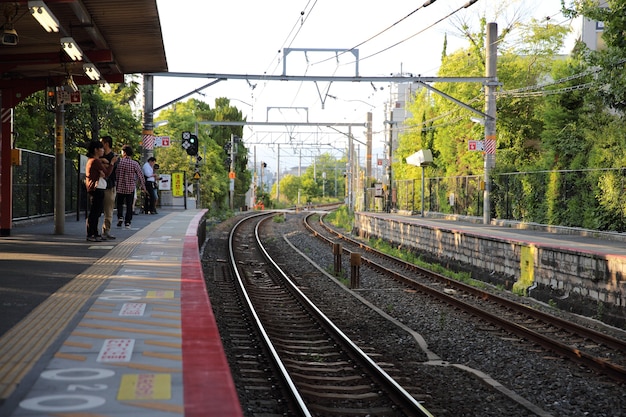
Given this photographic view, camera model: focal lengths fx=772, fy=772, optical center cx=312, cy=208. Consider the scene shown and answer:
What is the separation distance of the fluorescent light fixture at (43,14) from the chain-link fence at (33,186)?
10.0 metres

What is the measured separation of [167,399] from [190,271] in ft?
21.6

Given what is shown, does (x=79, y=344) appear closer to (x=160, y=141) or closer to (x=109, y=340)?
(x=109, y=340)

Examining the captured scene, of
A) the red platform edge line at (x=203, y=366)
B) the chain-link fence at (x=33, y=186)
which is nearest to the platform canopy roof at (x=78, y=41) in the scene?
the chain-link fence at (x=33, y=186)

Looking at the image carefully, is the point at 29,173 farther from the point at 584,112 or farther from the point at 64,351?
the point at 584,112

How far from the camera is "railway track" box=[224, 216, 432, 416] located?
7.43 metres

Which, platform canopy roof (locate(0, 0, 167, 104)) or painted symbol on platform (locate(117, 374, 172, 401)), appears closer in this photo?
painted symbol on platform (locate(117, 374, 172, 401))

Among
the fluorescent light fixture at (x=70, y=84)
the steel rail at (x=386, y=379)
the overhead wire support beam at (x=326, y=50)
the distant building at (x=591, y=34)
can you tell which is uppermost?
the distant building at (x=591, y=34)

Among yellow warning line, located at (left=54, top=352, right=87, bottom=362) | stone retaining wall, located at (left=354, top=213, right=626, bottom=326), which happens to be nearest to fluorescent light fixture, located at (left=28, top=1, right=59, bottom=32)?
yellow warning line, located at (left=54, top=352, right=87, bottom=362)

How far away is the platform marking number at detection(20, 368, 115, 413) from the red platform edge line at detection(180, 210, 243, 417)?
0.56m

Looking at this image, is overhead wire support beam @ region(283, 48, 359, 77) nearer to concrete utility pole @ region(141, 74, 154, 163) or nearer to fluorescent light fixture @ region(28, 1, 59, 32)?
concrete utility pole @ region(141, 74, 154, 163)

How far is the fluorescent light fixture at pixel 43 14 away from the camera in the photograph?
33.0ft

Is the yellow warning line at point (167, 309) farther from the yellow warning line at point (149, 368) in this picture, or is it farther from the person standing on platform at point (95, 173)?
the person standing on platform at point (95, 173)

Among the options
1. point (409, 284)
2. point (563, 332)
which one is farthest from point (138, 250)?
point (563, 332)

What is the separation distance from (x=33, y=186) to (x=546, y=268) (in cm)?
1426
